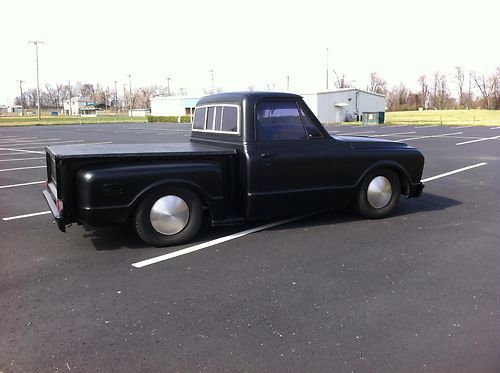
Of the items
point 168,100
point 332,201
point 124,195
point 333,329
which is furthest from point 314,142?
point 168,100

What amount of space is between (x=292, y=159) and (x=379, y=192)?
59.9 inches

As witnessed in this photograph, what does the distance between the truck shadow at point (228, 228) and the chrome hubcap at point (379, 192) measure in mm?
301

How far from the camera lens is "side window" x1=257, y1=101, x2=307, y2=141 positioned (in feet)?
18.6

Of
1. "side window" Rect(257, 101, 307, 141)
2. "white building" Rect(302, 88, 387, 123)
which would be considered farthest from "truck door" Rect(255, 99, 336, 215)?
"white building" Rect(302, 88, 387, 123)

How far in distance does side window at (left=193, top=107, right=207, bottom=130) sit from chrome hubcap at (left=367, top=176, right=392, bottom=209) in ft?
8.09

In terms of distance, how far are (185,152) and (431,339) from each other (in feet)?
10.1

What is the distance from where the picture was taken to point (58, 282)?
4.26m

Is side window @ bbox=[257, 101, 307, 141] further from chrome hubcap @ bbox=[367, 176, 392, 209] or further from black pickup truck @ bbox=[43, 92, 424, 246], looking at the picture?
chrome hubcap @ bbox=[367, 176, 392, 209]

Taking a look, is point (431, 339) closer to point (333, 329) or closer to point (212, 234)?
point (333, 329)

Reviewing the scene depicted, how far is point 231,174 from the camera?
18.2 ft

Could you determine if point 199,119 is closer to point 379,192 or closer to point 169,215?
point 169,215

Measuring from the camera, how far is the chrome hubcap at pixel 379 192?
21.1 feet

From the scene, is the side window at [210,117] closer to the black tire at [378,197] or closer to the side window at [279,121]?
the side window at [279,121]

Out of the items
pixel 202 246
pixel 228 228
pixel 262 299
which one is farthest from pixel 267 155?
pixel 262 299
